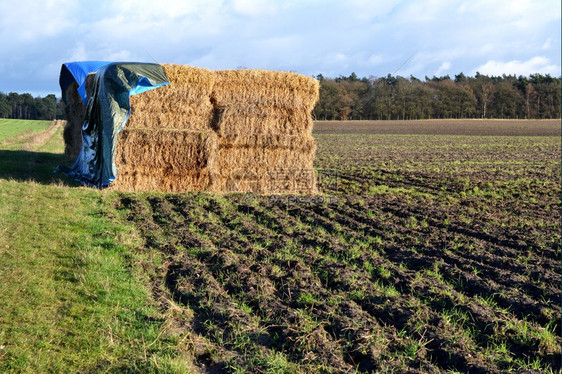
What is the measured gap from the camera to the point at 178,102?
13336 mm

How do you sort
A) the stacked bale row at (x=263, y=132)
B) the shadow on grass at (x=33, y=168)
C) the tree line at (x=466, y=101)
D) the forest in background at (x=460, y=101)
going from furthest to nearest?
the tree line at (x=466, y=101) → the forest in background at (x=460, y=101) → the shadow on grass at (x=33, y=168) → the stacked bale row at (x=263, y=132)

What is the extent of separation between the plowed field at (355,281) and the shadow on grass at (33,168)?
372cm

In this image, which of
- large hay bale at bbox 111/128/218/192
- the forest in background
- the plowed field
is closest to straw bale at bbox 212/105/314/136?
large hay bale at bbox 111/128/218/192

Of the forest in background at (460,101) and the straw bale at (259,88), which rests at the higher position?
the forest in background at (460,101)

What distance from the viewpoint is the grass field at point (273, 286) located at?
4277mm

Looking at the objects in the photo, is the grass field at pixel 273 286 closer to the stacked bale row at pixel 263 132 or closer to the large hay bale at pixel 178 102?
the stacked bale row at pixel 263 132

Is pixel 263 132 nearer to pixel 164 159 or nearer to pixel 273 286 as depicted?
pixel 164 159

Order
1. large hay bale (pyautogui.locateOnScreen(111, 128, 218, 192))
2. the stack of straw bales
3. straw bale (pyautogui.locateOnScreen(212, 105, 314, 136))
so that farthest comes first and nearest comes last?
A: straw bale (pyautogui.locateOnScreen(212, 105, 314, 136)) → the stack of straw bales → large hay bale (pyautogui.locateOnScreen(111, 128, 218, 192))

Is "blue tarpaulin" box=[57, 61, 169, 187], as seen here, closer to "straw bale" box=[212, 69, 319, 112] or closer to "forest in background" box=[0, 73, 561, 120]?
"straw bale" box=[212, 69, 319, 112]

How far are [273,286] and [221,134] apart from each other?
8267 millimetres

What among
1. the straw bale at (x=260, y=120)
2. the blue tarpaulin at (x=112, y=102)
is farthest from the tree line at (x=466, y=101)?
the blue tarpaulin at (x=112, y=102)

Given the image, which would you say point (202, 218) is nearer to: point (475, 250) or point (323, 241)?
point (323, 241)

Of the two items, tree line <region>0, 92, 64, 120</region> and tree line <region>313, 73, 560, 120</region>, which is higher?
tree line <region>0, 92, 64, 120</region>

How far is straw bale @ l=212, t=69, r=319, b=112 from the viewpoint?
13.7m
